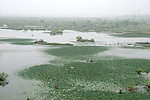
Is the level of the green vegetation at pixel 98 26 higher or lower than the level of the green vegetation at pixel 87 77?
higher

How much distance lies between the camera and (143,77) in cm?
2366

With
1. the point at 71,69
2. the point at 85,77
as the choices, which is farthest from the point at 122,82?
the point at 71,69

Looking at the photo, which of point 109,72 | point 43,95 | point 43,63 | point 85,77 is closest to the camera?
point 43,95

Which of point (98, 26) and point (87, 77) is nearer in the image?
point (87, 77)

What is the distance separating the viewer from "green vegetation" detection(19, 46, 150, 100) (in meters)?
18.8

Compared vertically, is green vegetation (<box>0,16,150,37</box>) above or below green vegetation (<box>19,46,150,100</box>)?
above

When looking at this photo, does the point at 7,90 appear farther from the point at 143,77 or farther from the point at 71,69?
the point at 143,77

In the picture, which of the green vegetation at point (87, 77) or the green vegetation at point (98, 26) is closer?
the green vegetation at point (87, 77)

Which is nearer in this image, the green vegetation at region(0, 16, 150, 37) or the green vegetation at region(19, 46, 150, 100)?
the green vegetation at region(19, 46, 150, 100)

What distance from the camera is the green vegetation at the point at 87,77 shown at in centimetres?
1880

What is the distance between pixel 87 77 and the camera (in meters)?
23.4

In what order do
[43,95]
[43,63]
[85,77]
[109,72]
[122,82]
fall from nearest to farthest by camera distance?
[43,95] → [122,82] → [85,77] → [109,72] → [43,63]

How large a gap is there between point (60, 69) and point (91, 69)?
450cm

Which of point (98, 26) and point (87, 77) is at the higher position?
point (98, 26)
